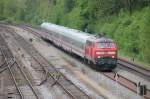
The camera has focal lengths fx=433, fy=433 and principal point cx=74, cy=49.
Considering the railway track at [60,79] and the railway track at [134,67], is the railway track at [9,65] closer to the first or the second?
the railway track at [60,79]

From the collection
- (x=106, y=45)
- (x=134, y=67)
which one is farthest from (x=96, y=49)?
(x=134, y=67)

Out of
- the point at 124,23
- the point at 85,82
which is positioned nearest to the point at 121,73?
the point at 85,82

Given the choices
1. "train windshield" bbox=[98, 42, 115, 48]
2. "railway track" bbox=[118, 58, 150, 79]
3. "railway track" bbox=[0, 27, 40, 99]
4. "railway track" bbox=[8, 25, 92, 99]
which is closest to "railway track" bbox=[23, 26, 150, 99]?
"railway track" bbox=[118, 58, 150, 79]

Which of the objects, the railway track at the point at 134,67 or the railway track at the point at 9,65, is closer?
the railway track at the point at 9,65

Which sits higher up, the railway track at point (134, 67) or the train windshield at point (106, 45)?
the train windshield at point (106, 45)

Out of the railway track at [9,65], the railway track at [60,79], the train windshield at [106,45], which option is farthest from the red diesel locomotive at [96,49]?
the railway track at [9,65]

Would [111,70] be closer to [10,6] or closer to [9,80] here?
[9,80]

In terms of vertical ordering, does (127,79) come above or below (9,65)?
above

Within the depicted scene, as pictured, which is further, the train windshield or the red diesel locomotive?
the train windshield

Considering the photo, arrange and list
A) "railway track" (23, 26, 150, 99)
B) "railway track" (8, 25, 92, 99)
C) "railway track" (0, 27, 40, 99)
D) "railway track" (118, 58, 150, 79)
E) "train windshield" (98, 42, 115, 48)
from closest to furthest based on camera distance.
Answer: "railway track" (8, 25, 92, 99)
"railway track" (0, 27, 40, 99)
"railway track" (23, 26, 150, 99)
"railway track" (118, 58, 150, 79)
"train windshield" (98, 42, 115, 48)

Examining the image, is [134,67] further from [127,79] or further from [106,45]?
[127,79]

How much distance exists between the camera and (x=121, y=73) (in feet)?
113

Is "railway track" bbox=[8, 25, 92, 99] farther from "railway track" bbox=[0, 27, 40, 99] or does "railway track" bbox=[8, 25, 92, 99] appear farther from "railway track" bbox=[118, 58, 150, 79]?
"railway track" bbox=[118, 58, 150, 79]

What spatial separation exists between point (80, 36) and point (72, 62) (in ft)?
8.59
